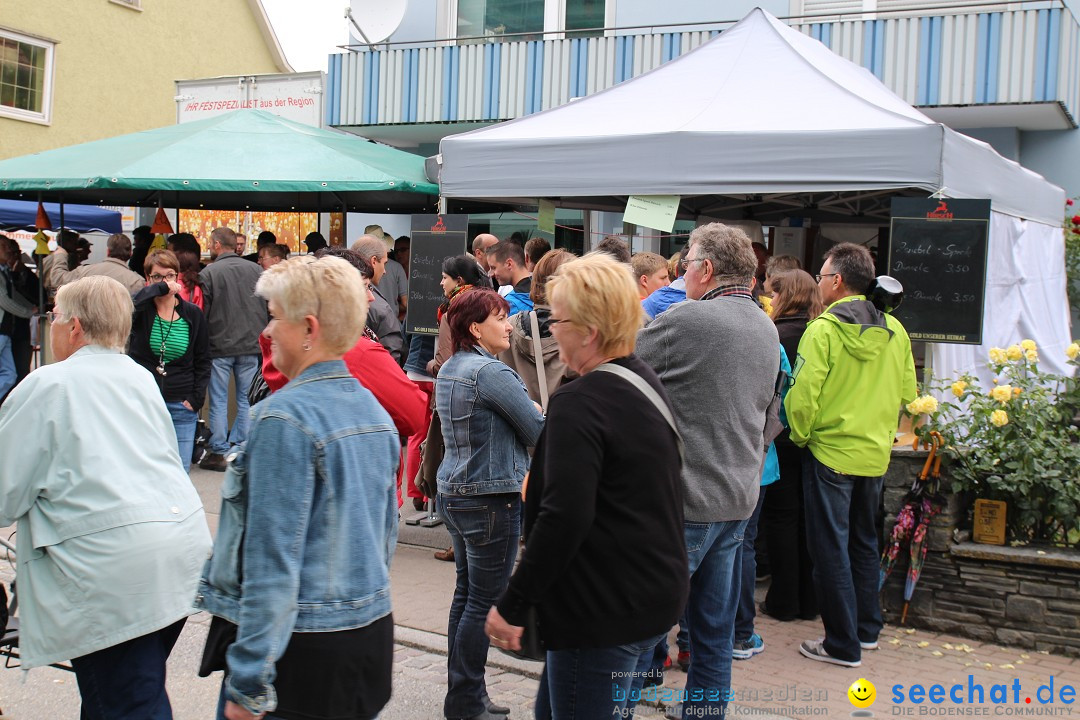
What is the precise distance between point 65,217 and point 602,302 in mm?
16168

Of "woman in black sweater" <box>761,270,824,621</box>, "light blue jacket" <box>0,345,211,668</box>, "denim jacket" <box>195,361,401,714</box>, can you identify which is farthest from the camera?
"woman in black sweater" <box>761,270,824,621</box>

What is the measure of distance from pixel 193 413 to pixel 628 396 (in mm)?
5118

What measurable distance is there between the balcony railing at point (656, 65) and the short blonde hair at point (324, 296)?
10533 mm

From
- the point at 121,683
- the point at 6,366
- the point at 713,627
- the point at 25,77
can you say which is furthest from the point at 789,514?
the point at 25,77

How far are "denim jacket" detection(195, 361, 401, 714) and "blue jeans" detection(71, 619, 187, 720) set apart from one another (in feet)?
2.10

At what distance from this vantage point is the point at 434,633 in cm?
516

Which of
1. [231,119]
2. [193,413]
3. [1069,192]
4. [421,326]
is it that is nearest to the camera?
[193,413]

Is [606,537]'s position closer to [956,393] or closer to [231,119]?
[956,393]

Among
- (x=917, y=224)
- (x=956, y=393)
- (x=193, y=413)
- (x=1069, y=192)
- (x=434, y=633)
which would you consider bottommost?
(x=434, y=633)

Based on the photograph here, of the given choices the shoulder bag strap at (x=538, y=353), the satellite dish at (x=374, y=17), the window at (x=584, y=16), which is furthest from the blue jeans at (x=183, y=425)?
the window at (x=584, y=16)

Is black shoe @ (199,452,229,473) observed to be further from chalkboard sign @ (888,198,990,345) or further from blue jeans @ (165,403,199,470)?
chalkboard sign @ (888,198,990,345)

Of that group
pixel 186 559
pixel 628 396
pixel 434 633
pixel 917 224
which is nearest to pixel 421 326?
pixel 434 633

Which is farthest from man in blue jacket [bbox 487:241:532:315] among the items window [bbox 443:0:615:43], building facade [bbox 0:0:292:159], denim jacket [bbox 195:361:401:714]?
building facade [bbox 0:0:292:159]

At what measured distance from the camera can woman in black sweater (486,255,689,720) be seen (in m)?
2.50
